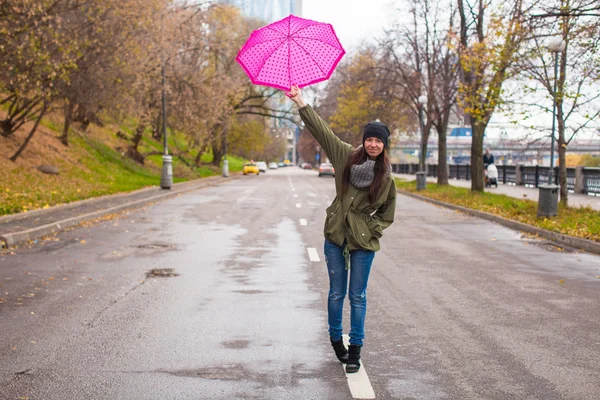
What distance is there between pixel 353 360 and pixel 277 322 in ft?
5.73

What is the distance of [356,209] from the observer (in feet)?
16.5

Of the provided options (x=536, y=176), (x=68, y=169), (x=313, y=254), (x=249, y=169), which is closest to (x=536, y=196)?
(x=536, y=176)

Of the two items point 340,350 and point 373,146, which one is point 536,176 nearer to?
point 340,350

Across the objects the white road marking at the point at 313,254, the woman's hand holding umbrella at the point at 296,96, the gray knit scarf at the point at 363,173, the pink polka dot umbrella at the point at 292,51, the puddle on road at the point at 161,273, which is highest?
the pink polka dot umbrella at the point at 292,51

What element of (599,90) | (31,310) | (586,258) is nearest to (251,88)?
(599,90)

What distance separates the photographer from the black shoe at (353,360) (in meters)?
5.02

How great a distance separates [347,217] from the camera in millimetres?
4988

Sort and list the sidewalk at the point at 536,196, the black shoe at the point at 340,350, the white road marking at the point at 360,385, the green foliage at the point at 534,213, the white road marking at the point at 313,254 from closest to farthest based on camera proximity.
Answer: the white road marking at the point at 360,385, the black shoe at the point at 340,350, the white road marking at the point at 313,254, the green foliage at the point at 534,213, the sidewalk at the point at 536,196

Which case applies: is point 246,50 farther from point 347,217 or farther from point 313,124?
point 347,217

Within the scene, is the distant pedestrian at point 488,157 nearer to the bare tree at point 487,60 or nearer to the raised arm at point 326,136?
the bare tree at point 487,60

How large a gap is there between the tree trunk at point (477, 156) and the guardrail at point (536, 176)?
4.85 metres

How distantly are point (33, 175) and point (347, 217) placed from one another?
76.2 feet

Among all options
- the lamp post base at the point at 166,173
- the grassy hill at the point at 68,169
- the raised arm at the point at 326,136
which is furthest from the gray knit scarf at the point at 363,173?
the lamp post base at the point at 166,173

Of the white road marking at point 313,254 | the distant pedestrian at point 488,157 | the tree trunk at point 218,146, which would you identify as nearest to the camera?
the white road marking at point 313,254
